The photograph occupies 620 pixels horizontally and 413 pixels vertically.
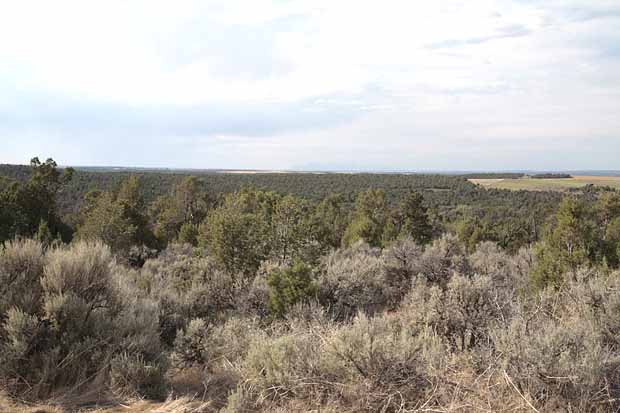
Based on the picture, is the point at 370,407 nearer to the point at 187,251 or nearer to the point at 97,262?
the point at 97,262

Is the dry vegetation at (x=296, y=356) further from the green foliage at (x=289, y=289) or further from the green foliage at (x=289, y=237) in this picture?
the green foliage at (x=289, y=237)

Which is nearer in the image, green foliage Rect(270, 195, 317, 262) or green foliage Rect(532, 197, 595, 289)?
green foliage Rect(532, 197, 595, 289)

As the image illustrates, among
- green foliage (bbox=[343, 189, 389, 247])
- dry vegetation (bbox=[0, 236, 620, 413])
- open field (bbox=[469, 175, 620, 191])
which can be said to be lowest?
green foliage (bbox=[343, 189, 389, 247])

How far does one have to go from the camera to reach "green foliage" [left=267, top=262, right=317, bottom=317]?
10.6 m

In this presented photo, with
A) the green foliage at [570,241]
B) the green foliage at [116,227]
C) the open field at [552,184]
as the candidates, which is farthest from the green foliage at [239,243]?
the open field at [552,184]

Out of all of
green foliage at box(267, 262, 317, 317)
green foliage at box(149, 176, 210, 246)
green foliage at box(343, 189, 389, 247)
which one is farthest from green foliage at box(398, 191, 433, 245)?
green foliage at box(149, 176, 210, 246)

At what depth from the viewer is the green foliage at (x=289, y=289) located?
1055cm

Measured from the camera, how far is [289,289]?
1074cm

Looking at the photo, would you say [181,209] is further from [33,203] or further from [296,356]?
[296,356]

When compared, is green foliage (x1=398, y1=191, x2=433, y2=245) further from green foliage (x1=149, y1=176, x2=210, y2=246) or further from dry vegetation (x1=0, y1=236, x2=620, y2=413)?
dry vegetation (x1=0, y1=236, x2=620, y2=413)

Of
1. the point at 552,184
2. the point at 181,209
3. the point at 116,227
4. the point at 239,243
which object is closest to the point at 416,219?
the point at 239,243

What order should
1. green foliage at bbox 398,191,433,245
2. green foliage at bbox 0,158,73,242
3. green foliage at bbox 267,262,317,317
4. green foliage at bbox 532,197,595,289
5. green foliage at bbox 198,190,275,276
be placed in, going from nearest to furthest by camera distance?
1. green foliage at bbox 267,262,317,317
2. green foliage at bbox 532,197,595,289
3. green foliage at bbox 198,190,275,276
4. green foliage at bbox 0,158,73,242
5. green foliage at bbox 398,191,433,245

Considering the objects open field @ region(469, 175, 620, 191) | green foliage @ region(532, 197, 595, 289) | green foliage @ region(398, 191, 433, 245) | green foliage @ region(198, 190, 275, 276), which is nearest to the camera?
green foliage @ region(532, 197, 595, 289)

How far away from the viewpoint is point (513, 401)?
11.0 feet
